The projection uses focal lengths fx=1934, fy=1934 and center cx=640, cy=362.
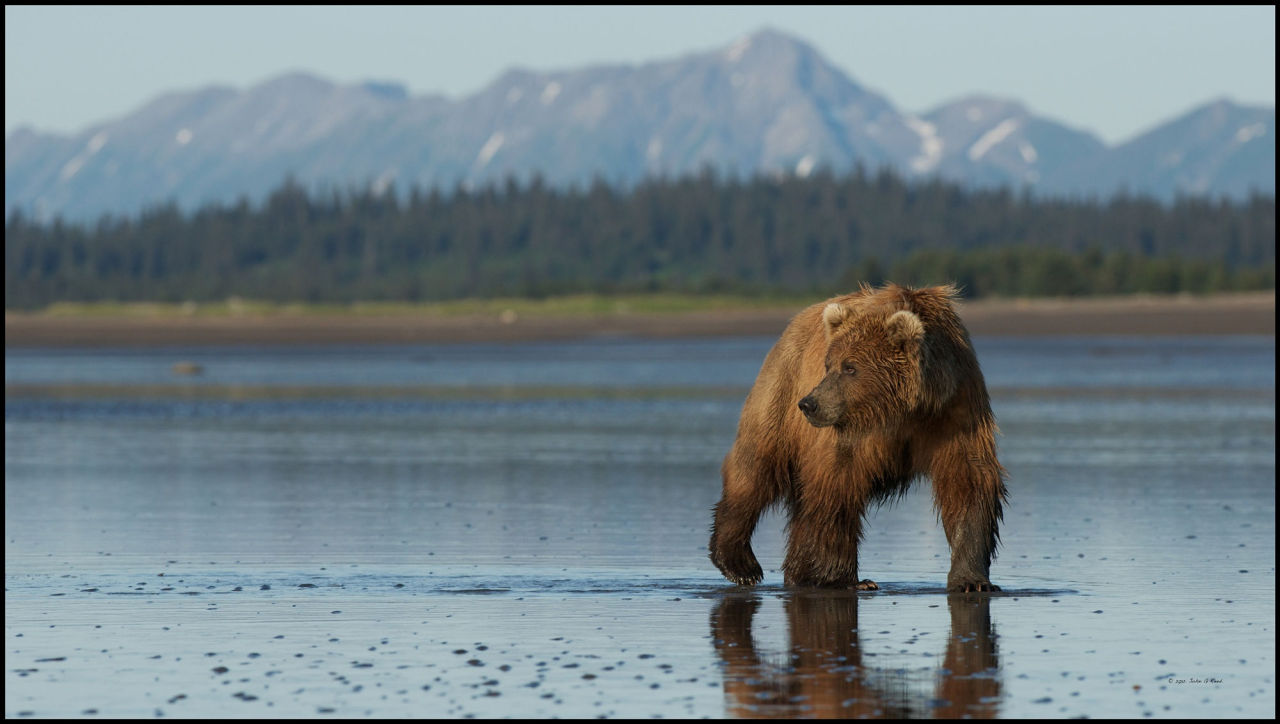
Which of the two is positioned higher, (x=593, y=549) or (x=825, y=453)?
(x=825, y=453)

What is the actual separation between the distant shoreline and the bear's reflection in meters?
65.2

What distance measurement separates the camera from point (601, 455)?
2206 cm

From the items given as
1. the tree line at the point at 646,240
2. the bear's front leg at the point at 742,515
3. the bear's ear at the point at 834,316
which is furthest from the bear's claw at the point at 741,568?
the tree line at the point at 646,240

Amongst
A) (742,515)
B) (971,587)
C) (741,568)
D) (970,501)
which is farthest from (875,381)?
(741,568)

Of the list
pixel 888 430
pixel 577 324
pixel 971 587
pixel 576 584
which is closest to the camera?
pixel 888 430

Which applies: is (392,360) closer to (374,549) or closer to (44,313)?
(374,549)

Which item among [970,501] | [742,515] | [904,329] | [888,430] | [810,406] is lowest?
[742,515]

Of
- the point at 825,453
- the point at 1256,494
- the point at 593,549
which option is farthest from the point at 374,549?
the point at 1256,494

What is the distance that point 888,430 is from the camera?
10.9 meters

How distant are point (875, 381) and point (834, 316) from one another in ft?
1.64

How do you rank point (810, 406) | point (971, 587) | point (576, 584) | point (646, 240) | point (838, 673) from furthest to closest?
1. point (646, 240)
2. point (576, 584)
3. point (971, 587)
4. point (810, 406)
5. point (838, 673)

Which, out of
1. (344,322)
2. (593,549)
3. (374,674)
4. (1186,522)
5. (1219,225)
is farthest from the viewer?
(1219,225)

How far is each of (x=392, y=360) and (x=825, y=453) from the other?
4910 cm

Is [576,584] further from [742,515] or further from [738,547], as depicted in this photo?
[742,515]
